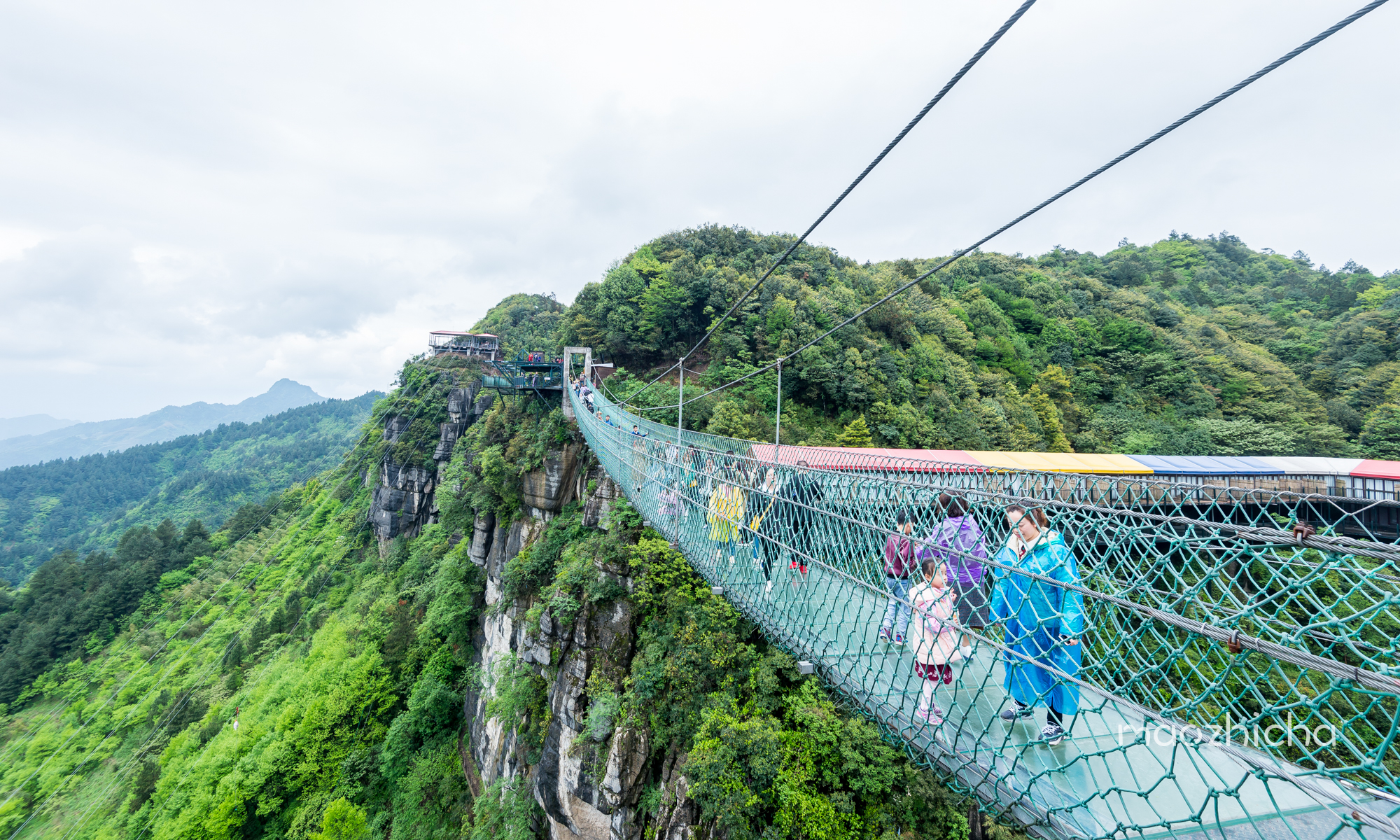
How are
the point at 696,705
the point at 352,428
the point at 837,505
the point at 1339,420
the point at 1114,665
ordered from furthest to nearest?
the point at 352,428
the point at 1339,420
the point at 696,705
the point at 837,505
the point at 1114,665

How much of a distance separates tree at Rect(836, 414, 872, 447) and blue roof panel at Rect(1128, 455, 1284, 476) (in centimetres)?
610

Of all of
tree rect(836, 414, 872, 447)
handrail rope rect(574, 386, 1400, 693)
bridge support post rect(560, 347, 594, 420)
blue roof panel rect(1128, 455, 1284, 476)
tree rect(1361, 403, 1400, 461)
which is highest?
bridge support post rect(560, 347, 594, 420)

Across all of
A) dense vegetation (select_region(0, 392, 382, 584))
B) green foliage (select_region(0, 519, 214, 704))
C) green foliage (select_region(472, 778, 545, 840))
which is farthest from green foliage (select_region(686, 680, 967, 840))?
dense vegetation (select_region(0, 392, 382, 584))

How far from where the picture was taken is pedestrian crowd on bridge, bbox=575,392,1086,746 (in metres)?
2.19

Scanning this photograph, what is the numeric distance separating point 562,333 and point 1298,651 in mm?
22395

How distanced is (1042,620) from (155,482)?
9618 cm

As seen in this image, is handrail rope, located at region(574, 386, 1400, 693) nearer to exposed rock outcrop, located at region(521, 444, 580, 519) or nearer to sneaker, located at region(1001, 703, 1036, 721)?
sneaker, located at region(1001, 703, 1036, 721)

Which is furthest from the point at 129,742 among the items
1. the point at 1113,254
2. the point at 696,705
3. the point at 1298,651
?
the point at 1113,254

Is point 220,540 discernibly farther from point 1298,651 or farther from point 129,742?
point 1298,651

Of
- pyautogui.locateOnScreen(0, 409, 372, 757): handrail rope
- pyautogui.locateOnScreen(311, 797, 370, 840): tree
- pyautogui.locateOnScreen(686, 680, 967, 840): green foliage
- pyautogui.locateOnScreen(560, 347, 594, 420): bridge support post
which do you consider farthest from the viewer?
pyautogui.locateOnScreen(0, 409, 372, 757): handrail rope

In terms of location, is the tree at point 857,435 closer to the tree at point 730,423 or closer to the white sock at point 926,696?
the tree at point 730,423

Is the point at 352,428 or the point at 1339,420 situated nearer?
the point at 1339,420

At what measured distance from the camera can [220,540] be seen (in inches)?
1244

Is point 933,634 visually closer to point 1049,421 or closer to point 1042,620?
point 1042,620
